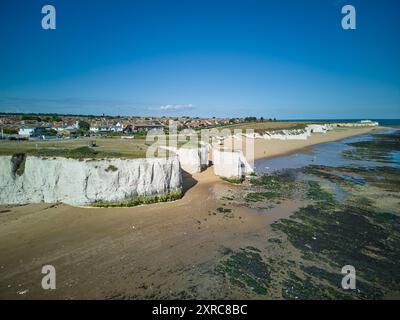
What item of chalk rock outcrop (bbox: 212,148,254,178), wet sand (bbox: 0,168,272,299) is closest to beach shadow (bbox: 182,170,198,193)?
chalk rock outcrop (bbox: 212,148,254,178)

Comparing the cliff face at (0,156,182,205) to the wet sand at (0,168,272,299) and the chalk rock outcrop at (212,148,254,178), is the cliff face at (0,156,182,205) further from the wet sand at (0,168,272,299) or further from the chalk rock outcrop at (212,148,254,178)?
the chalk rock outcrop at (212,148,254,178)

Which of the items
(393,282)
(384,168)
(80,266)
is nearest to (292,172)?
(384,168)

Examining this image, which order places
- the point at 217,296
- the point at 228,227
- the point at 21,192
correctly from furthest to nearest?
the point at 21,192 → the point at 228,227 → the point at 217,296

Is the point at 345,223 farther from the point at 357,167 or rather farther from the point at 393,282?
the point at 357,167

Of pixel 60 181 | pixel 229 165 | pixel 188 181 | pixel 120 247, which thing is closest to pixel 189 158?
pixel 188 181

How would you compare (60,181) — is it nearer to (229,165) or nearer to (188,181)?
(188,181)

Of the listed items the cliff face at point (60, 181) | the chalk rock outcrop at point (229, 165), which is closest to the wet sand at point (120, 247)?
the cliff face at point (60, 181)

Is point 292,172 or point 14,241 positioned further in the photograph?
point 292,172

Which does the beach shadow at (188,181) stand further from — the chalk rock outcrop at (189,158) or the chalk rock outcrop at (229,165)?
the chalk rock outcrop at (229,165)
